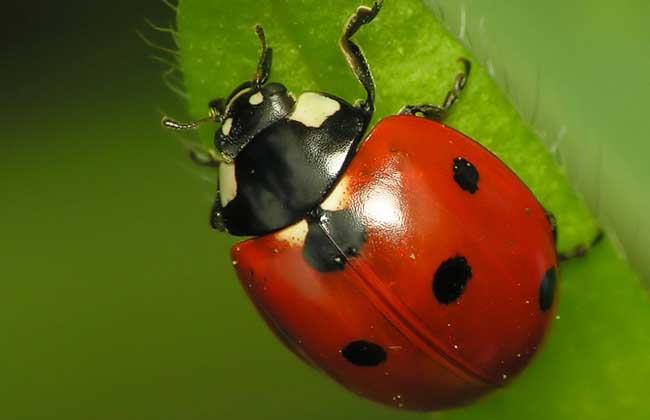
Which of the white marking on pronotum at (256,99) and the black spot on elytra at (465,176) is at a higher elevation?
the black spot on elytra at (465,176)

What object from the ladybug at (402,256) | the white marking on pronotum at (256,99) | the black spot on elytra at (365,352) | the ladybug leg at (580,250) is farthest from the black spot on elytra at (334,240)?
the ladybug leg at (580,250)

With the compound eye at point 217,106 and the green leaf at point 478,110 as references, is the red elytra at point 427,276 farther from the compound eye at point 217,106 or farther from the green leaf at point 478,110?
the compound eye at point 217,106

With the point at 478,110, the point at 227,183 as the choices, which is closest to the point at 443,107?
the point at 478,110

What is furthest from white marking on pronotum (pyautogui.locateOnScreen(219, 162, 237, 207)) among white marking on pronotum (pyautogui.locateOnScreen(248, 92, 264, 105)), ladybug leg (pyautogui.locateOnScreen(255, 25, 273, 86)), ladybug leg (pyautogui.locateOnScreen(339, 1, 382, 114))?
ladybug leg (pyautogui.locateOnScreen(339, 1, 382, 114))

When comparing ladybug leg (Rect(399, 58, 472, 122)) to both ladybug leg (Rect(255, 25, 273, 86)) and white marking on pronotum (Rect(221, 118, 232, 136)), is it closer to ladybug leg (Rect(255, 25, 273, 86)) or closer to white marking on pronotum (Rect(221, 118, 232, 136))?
ladybug leg (Rect(255, 25, 273, 86))

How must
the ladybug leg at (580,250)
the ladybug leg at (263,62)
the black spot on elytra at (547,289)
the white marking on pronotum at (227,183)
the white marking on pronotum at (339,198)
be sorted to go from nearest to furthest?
1. the ladybug leg at (580,250)
2. the ladybug leg at (263,62)
3. the black spot on elytra at (547,289)
4. the white marking on pronotum at (339,198)
5. the white marking on pronotum at (227,183)

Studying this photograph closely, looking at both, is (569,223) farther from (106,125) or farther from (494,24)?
(106,125)
